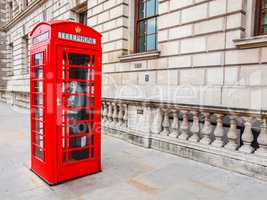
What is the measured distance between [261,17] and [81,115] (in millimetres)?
4407

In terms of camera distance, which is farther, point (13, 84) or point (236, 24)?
point (13, 84)

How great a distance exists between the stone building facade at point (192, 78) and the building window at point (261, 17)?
20mm

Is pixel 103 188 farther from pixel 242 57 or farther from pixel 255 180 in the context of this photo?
pixel 242 57

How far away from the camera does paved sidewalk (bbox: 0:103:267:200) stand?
2848 millimetres

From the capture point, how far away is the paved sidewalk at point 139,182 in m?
2.85

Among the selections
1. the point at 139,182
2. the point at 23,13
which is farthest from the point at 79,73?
the point at 23,13

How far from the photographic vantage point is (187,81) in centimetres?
537

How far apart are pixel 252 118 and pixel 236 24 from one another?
2.19m

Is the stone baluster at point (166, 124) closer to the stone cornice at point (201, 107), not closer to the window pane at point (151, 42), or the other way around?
the stone cornice at point (201, 107)

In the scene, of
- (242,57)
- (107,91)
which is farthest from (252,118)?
(107,91)

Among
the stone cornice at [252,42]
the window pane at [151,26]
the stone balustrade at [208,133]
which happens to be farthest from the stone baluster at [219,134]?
the window pane at [151,26]

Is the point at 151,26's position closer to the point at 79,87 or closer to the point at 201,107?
the point at 201,107

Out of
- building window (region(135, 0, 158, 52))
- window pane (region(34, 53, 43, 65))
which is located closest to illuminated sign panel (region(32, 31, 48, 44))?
window pane (region(34, 53, 43, 65))

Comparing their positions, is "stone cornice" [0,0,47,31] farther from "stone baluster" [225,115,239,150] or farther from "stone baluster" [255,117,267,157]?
"stone baluster" [255,117,267,157]
